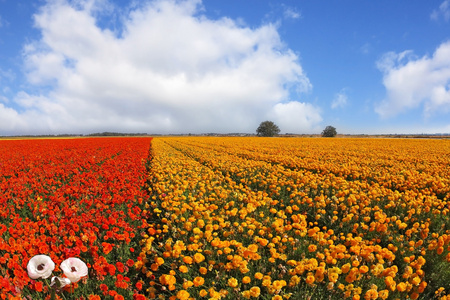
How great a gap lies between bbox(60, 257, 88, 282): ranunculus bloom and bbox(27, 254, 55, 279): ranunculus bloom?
120 millimetres

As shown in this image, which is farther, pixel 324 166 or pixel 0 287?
pixel 324 166

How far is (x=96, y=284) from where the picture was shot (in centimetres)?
305

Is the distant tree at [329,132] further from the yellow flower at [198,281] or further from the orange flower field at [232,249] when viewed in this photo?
the yellow flower at [198,281]

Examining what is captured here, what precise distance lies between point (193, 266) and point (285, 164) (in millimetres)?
A: 9506

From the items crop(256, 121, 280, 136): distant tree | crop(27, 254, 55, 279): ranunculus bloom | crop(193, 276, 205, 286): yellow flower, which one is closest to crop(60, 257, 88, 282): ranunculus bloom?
crop(27, 254, 55, 279): ranunculus bloom

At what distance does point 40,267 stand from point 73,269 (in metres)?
0.36

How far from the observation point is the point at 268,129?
10038cm

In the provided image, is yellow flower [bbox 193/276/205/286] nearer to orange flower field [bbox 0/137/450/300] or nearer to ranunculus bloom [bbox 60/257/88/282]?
orange flower field [bbox 0/137/450/300]

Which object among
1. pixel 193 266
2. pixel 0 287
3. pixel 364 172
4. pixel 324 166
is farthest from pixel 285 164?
pixel 0 287

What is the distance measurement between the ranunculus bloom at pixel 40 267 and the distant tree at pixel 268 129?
99.6m

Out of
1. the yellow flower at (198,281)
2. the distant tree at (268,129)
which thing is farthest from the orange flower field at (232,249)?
the distant tree at (268,129)

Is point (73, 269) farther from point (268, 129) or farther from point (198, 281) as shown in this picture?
point (268, 129)

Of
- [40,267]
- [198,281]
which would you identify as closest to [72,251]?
[40,267]

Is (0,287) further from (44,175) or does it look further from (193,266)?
(44,175)
